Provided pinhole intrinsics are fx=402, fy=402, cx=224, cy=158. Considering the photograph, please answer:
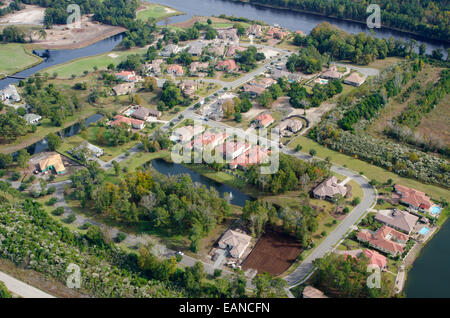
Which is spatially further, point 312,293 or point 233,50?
point 233,50

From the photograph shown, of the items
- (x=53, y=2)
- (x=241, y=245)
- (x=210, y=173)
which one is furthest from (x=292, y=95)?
(x=53, y=2)

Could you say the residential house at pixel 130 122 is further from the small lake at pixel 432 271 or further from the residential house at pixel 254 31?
the residential house at pixel 254 31

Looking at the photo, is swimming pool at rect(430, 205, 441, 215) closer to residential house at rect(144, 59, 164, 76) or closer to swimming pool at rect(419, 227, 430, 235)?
swimming pool at rect(419, 227, 430, 235)

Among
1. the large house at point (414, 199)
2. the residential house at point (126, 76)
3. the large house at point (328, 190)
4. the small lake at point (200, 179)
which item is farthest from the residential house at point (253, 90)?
the large house at point (414, 199)

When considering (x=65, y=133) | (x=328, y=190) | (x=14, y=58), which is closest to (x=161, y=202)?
(x=328, y=190)

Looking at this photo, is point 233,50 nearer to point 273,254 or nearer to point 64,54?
point 64,54

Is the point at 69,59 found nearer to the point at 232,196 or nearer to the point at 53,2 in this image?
the point at 53,2
